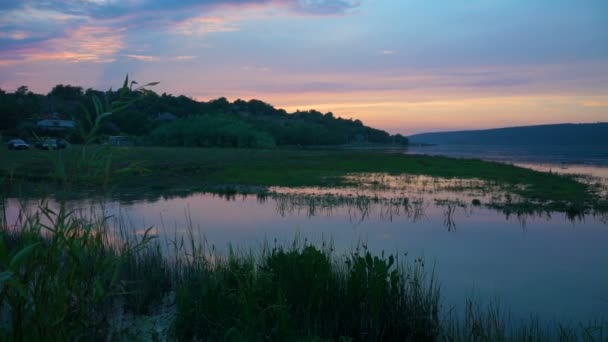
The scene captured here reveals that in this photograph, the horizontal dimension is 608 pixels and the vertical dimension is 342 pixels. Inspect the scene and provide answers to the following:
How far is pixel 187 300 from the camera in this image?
5648 mm

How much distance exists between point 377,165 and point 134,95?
33.8m

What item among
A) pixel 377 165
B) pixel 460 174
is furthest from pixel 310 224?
pixel 377 165

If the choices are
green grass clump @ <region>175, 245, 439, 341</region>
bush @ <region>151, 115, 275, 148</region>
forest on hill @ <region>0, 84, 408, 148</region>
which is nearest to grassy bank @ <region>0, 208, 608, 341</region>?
green grass clump @ <region>175, 245, 439, 341</region>

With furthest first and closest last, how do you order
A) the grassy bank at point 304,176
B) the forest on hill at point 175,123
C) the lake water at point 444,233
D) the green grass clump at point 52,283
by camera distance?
the forest on hill at point 175,123
the grassy bank at point 304,176
the lake water at point 444,233
the green grass clump at point 52,283

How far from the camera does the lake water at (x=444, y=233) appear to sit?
28.9 ft

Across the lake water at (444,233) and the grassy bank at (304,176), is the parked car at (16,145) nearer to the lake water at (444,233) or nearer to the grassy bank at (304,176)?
the grassy bank at (304,176)

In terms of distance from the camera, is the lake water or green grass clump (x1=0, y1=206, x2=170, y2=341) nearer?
green grass clump (x1=0, y1=206, x2=170, y2=341)

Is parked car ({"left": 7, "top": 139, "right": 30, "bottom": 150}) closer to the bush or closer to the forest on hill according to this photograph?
the forest on hill

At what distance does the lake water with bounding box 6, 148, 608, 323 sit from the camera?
28.9ft

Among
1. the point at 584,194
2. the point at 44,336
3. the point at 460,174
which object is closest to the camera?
the point at 44,336

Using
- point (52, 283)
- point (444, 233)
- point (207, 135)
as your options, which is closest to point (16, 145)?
point (444, 233)

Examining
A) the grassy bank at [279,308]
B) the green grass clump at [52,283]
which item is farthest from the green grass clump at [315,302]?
the green grass clump at [52,283]

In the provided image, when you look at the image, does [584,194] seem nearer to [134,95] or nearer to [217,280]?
[217,280]

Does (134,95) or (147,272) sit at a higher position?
(134,95)
